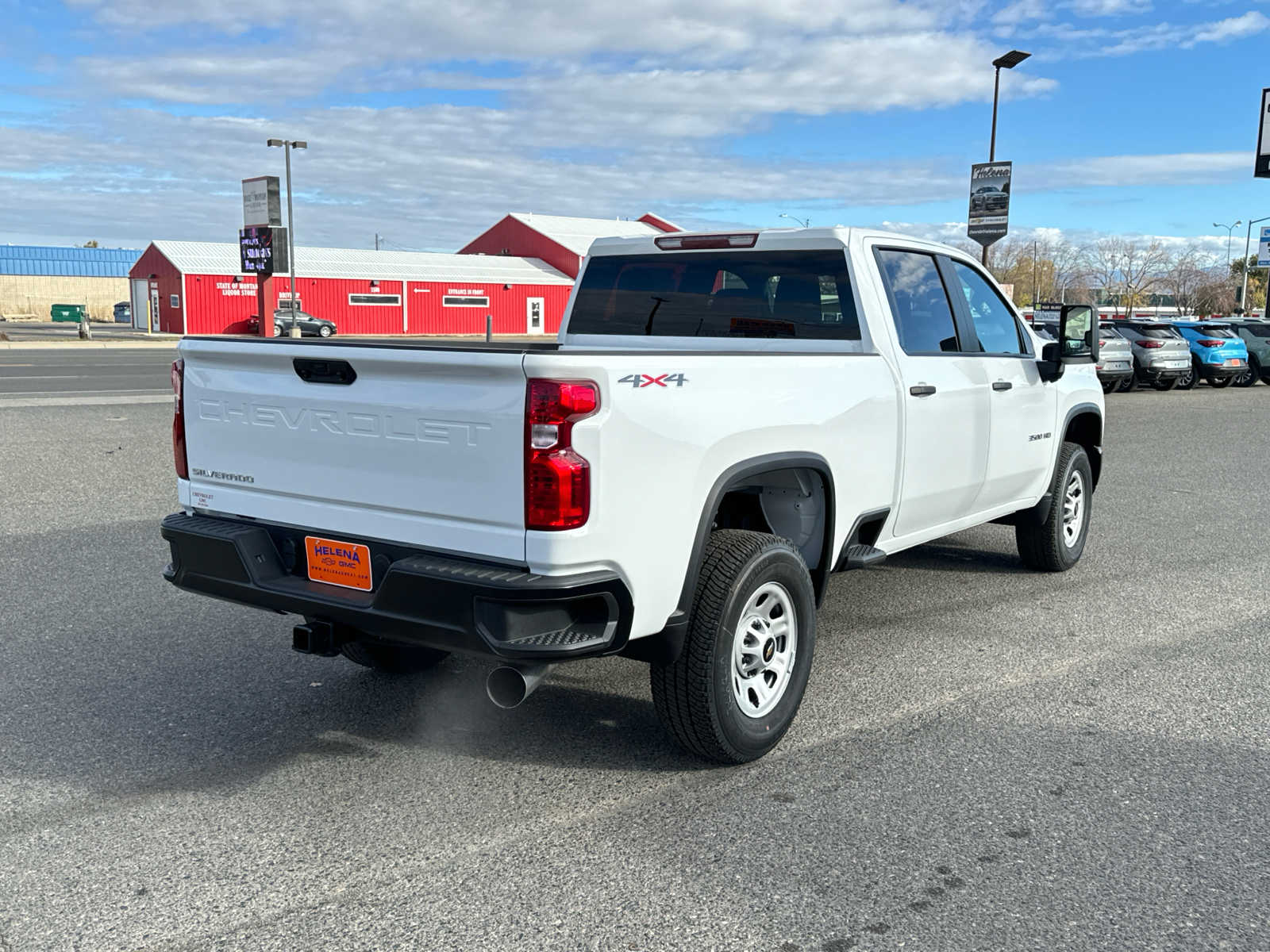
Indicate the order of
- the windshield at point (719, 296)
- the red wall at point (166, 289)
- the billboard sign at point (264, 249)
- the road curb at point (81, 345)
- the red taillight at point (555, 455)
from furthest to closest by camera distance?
the red wall at point (166, 289) → the billboard sign at point (264, 249) → the road curb at point (81, 345) → the windshield at point (719, 296) → the red taillight at point (555, 455)

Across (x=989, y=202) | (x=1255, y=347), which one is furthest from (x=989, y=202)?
(x=1255, y=347)

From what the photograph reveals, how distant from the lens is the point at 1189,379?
1038 inches

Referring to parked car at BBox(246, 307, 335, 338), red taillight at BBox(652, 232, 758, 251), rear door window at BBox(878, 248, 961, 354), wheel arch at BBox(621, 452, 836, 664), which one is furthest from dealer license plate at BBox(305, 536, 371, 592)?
parked car at BBox(246, 307, 335, 338)

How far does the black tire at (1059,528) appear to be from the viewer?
→ 6.88 metres

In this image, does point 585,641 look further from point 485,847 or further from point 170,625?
point 170,625

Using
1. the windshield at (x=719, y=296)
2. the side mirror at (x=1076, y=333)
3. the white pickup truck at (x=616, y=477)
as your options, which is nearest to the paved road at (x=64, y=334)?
the windshield at (x=719, y=296)

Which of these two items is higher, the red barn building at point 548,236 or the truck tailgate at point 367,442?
the red barn building at point 548,236

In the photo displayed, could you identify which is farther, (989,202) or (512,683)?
(989,202)

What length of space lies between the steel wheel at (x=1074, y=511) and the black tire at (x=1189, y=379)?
20846 millimetres

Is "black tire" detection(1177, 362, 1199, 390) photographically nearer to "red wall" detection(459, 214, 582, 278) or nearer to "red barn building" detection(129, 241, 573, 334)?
"red barn building" detection(129, 241, 573, 334)

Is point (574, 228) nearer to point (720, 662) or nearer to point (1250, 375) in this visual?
point (1250, 375)

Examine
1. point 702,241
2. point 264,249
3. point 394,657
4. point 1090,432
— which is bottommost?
point 394,657

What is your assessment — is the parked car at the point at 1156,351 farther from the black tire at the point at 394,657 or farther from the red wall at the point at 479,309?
the red wall at the point at 479,309

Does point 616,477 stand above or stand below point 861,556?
above
